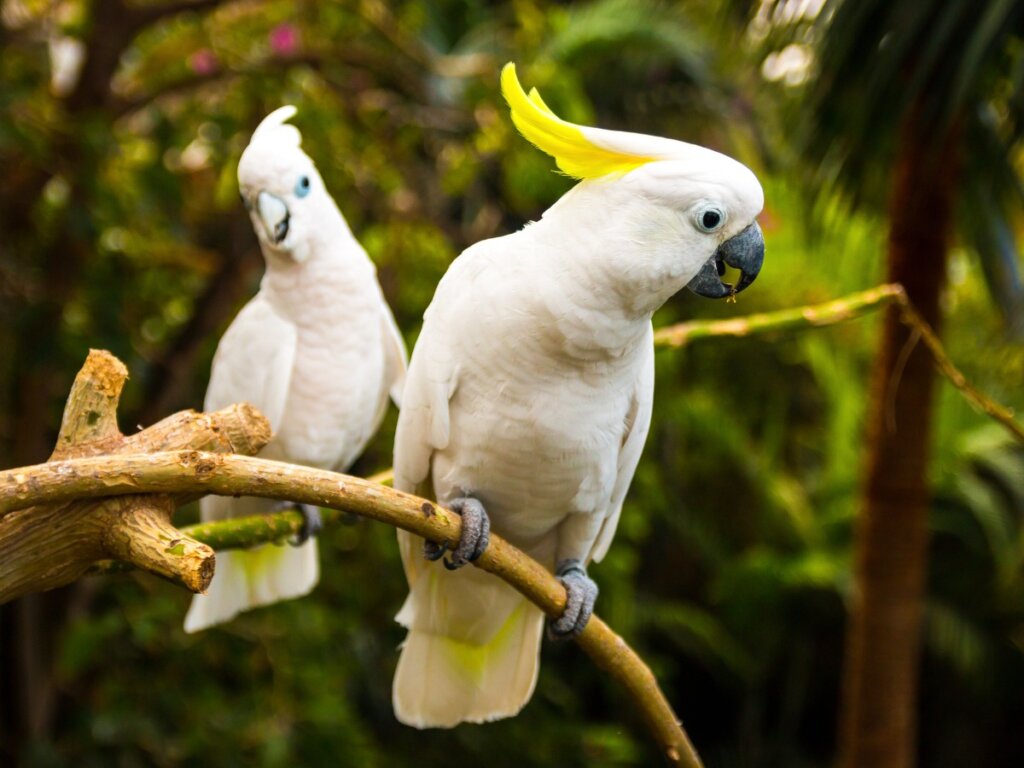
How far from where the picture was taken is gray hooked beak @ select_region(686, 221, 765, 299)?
1229 mm

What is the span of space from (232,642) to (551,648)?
124 cm

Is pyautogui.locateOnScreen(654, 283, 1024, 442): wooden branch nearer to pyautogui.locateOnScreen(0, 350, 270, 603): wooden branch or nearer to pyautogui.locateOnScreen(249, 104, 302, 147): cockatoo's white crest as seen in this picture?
pyautogui.locateOnScreen(249, 104, 302, 147): cockatoo's white crest

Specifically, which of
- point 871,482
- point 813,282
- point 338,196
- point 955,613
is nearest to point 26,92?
point 338,196

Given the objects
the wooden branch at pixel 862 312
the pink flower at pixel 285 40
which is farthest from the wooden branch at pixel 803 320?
the pink flower at pixel 285 40

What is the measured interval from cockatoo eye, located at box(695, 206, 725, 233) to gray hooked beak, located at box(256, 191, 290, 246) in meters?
0.80

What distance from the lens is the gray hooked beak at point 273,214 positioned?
1.70 m

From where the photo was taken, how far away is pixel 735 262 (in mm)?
1235

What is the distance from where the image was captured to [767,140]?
172 inches

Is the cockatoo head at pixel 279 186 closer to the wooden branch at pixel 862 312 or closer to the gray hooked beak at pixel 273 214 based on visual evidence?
the gray hooked beak at pixel 273 214

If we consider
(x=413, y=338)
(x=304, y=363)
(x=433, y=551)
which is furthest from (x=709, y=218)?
(x=413, y=338)

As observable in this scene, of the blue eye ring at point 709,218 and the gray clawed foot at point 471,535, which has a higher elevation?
the blue eye ring at point 709,218

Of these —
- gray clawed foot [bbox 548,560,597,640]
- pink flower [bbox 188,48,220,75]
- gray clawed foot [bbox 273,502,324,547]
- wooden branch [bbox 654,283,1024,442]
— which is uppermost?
pink flower [bbox 188,48,220,75]

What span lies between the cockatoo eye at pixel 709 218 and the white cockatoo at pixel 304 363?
81cm

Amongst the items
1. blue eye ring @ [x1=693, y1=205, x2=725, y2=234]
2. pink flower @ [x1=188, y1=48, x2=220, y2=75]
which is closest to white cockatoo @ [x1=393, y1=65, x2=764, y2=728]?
blue eye ring @ [x1=693, y1=205, x2=725, y2=234]
